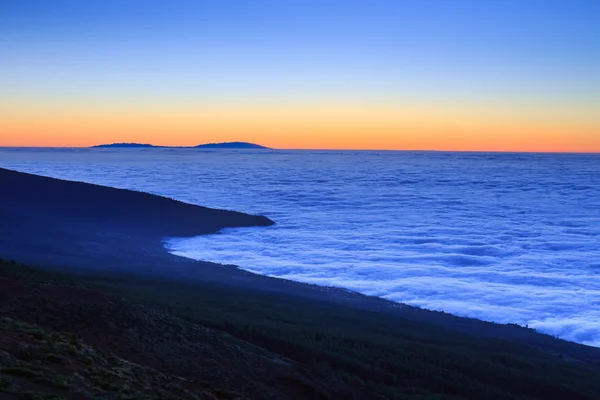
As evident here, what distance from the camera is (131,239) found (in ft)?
127

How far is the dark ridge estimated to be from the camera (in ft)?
74.4

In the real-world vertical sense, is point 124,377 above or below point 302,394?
above

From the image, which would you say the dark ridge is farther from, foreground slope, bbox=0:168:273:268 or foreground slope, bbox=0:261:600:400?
foreground slope, bbox=0:261:600:400

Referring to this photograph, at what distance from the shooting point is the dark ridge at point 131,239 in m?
22.7

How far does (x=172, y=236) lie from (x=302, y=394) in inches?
1183

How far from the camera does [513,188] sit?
296 ft

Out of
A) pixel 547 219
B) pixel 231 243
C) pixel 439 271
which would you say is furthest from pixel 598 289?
pixel 547 219

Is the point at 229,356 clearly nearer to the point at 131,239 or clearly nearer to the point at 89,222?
the point at 131,239

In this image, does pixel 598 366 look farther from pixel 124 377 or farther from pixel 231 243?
pixel 231 243

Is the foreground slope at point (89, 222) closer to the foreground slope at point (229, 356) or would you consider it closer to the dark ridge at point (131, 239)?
the dark ridge at point (131, 239)

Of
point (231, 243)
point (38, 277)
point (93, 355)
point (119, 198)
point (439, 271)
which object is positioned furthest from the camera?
point (119, 198)

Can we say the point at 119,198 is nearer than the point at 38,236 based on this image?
No

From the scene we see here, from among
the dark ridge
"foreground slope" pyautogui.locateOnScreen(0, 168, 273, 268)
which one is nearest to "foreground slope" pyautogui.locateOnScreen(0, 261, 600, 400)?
the dark ridge

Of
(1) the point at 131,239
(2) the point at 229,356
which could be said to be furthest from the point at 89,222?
(2) the point at 229,356
